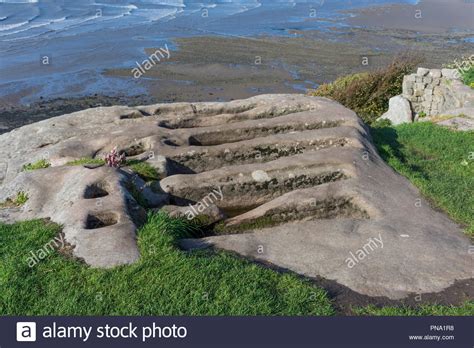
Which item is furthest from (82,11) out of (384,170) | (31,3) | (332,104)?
(384,170)

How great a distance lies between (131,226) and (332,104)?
30.4 feet

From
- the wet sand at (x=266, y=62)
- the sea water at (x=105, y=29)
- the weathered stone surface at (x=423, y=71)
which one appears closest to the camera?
the weathered stone surface at (x=423, y=71)

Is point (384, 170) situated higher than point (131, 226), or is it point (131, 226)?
point (131, 226)

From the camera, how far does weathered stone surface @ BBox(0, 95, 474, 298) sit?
844 centimetres

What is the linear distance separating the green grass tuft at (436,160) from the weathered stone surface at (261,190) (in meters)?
0.52

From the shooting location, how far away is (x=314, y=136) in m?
13.3

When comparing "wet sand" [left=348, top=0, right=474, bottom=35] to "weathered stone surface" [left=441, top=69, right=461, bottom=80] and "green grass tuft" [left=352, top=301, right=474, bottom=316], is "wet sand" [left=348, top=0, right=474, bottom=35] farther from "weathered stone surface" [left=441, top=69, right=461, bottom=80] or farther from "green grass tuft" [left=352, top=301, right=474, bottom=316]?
"green grass tuft" [left=352, top=301, right=474, bottom=316]

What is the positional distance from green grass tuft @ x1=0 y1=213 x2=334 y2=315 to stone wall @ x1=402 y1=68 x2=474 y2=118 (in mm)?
15031

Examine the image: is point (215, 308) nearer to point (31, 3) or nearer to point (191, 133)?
point (191, 133)

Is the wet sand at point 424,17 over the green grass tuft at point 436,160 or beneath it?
beneath

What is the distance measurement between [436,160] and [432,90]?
25.2 ft

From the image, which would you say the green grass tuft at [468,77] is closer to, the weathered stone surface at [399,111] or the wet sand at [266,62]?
the weathered stone surface at [399,111]

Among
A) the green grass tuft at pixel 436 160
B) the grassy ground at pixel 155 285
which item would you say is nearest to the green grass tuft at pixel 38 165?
the grassy ground at pixel 155 285

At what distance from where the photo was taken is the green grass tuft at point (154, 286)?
6.88m
